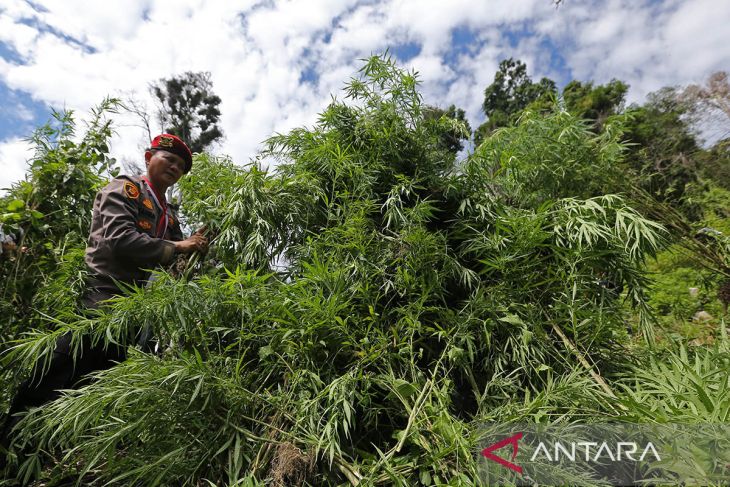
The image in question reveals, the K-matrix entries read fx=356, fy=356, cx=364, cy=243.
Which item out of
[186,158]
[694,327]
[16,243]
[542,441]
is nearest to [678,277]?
[694,327]

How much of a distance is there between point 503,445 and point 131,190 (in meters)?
2.03

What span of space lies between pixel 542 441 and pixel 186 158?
2.26 meters

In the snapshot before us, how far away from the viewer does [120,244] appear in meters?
1.66

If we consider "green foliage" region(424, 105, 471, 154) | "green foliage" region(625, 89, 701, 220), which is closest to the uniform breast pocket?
"green foliage" region(424, 105, 471, 154)

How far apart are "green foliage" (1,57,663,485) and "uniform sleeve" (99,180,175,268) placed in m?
0.17

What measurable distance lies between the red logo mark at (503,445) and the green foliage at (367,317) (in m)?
0.05

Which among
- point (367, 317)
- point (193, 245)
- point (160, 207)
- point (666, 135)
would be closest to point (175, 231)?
point (160, 207)

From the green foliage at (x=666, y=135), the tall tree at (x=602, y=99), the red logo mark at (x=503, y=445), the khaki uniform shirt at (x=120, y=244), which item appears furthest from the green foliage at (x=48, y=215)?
the tall tree at (x=602, y=99)

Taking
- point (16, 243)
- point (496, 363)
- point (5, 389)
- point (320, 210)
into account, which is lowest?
point (5, 389)

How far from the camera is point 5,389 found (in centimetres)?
156

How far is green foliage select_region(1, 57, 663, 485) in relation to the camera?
4.34 feet

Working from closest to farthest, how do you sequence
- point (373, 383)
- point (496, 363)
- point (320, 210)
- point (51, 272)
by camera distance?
point (373, 383)
point (496, 363)
point (51, 272)
point (320, 210)

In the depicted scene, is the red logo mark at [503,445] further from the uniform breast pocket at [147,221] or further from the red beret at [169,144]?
the red beret at [169,144]

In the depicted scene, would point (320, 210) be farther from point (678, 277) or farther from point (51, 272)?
point (678, 277)
